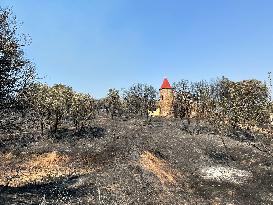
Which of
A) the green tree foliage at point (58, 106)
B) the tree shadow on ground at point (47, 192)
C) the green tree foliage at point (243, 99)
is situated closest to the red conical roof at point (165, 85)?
the green tree foliage at point (243, 99)

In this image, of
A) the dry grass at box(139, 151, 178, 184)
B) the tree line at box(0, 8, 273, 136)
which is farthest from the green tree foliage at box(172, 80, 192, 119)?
the dry grass at box(139, 151, 178, 184)

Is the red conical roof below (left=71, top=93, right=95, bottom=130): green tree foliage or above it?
above

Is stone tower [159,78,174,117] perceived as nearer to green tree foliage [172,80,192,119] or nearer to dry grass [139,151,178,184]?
green tree foliage [172,80,192,119]

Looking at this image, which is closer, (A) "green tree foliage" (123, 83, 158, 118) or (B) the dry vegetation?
(B) the dry vegetation

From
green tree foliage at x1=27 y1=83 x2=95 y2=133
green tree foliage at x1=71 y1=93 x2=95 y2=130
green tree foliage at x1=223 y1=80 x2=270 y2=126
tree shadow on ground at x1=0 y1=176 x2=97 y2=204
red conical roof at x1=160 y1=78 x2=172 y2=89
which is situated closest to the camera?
tree shadow on ground at x1=0 y1=176 x2=97 y2=204

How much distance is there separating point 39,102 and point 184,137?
75.9ft

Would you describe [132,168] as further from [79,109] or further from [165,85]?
[165,85]

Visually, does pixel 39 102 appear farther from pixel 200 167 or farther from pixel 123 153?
pixel 200 167

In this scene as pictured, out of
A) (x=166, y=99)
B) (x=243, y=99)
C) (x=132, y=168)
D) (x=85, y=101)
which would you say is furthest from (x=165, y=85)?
(x=132, y=168)

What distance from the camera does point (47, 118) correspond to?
205 ft

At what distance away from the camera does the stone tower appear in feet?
386

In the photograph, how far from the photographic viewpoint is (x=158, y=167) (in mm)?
48344

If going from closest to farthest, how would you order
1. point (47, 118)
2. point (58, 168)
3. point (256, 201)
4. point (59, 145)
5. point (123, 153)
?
point (256, 201) → point (58, 168) → point (123, 153) → point (59, 145) → point (47, 118)

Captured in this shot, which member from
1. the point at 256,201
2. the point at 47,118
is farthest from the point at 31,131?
the point at 256,201
